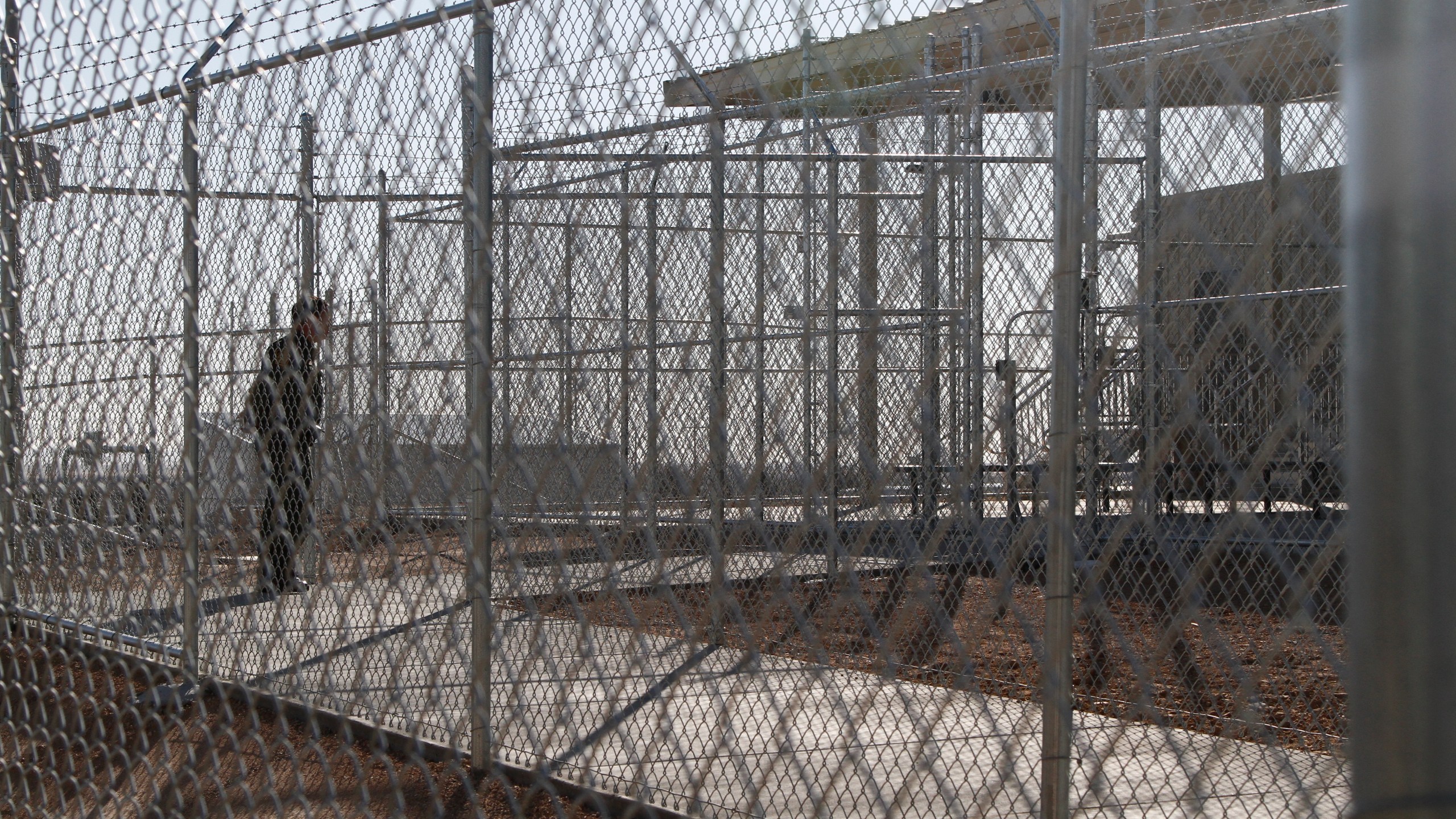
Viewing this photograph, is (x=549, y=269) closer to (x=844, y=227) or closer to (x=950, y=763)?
(x=950, y=763)

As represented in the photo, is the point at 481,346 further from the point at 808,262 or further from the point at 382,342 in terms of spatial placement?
the point at 808,262

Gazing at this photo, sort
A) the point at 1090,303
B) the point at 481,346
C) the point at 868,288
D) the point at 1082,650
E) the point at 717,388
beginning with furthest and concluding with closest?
the point at 868,288, the point at 1090,303, the point at 1082,650, the point at 717,388, the point at 481,346

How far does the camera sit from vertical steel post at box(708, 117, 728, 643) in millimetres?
2248

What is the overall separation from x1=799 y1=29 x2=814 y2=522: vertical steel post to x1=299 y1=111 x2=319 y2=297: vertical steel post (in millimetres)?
1115

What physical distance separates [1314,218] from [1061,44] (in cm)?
51

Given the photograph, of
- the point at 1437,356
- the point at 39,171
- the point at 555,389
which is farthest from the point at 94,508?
the point at 1437,356

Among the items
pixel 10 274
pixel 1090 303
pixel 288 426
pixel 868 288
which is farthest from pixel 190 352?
pixel 1090 303

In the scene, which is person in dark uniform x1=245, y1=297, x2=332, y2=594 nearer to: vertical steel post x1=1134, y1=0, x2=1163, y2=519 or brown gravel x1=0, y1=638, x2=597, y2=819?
brown gravel x1=0, y1=638, x2=597, y2=819

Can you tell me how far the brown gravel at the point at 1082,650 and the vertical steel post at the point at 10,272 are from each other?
1617 mm

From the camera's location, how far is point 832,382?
19.4ft

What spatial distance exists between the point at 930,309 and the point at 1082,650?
201cm

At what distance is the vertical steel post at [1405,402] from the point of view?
670 mm

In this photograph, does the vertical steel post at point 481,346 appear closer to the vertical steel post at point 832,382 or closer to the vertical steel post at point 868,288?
the vertical steel post at point 832,382

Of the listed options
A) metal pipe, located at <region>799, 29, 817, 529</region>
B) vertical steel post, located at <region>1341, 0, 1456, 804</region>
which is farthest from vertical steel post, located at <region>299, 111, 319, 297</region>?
vertical steel post, located at <region>1341, 0, 1456, 804</region>
